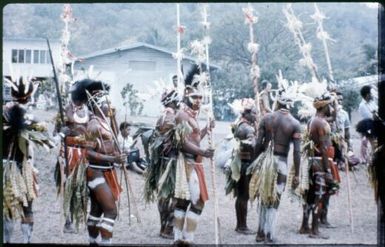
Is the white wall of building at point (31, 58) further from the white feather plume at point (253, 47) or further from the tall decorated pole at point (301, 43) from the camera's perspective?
the tall decorated pole at point (301, 43)

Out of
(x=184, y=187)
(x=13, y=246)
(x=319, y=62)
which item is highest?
(x=319, y=62)

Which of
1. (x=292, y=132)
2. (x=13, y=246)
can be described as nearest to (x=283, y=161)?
(x=292, y=132)

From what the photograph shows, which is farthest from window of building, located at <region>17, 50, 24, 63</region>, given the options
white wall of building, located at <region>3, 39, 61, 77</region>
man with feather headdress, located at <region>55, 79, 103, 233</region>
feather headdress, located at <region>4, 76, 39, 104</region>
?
man with feather headdress, located at <region>55, 79, 103, 233</region>

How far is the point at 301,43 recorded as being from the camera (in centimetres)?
908

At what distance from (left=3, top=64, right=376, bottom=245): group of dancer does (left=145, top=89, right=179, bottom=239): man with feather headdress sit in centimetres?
1

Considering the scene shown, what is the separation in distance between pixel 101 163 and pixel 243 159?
156cm

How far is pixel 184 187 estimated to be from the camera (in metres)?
8.95

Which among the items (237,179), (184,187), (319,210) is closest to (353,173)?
(319,210)

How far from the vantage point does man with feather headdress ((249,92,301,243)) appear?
356 inches

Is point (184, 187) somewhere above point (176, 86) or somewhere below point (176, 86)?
below

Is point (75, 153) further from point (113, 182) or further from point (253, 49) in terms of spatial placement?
point (253, 49)

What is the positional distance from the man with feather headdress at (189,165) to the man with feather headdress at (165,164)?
8cm

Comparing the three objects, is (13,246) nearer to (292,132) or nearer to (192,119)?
(192,119)

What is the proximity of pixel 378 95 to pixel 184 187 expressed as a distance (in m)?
2.29
